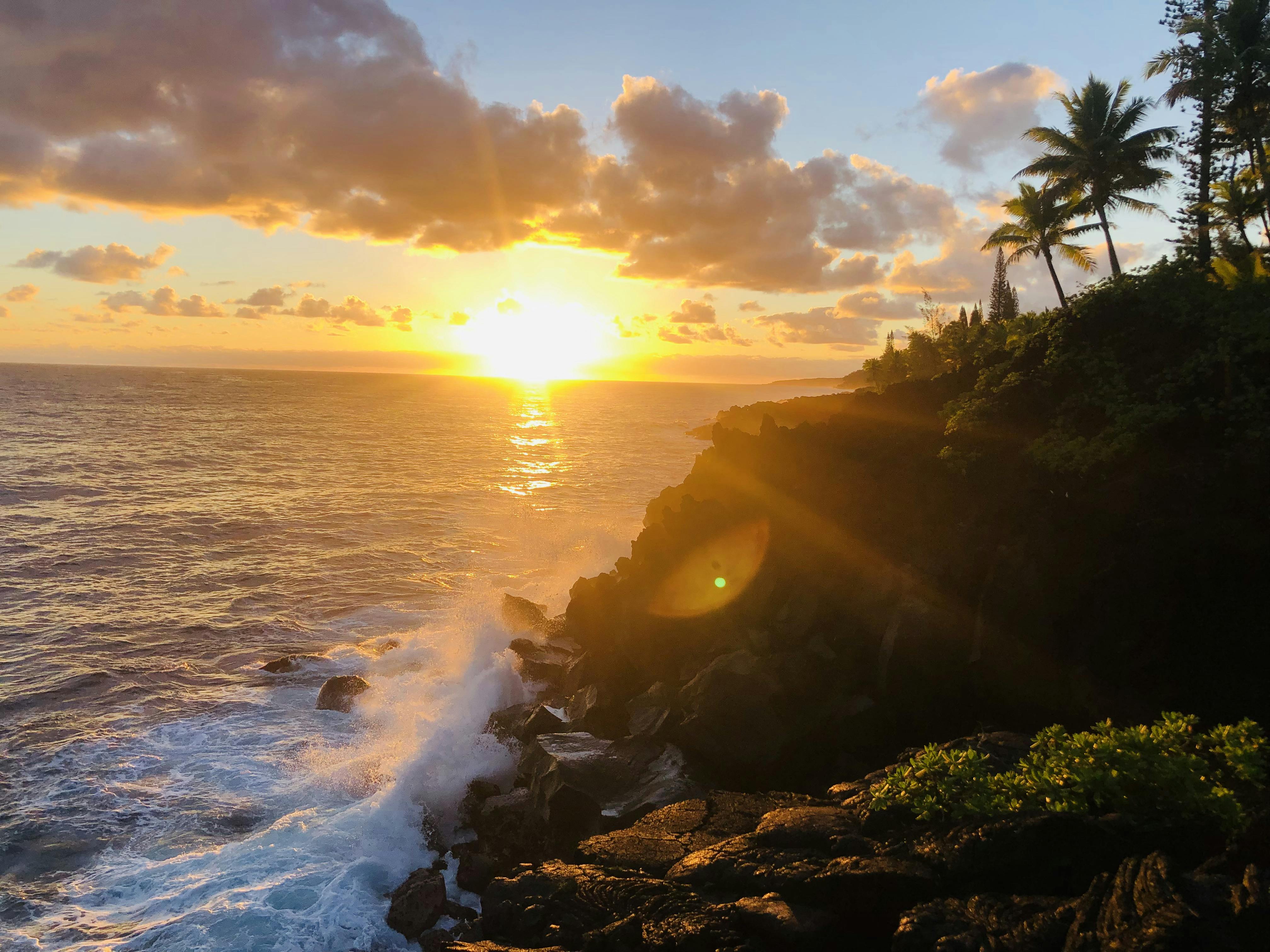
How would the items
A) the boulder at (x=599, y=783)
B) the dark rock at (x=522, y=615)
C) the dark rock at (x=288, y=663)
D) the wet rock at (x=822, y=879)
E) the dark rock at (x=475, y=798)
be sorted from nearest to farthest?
the wet rock at (x=822, y=879), the boulder at (x=599, y=783), the dark rock at (x=475, y=798), the dark rock at (x=288, y=663), the dark rock at (x=522, y=615)

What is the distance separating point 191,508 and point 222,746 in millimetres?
34950

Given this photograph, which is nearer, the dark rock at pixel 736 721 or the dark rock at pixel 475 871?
the dark rock at pixel 475 871

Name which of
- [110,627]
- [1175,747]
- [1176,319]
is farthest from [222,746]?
[1176,319]

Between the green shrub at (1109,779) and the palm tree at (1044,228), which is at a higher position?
the palm tree at (1044,228)

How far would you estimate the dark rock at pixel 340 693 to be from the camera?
936 inches

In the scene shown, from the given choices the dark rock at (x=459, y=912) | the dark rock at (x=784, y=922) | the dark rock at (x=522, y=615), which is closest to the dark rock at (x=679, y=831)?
the dark rock at (x=784, y=922)

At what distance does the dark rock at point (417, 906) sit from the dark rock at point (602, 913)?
75.9 inches

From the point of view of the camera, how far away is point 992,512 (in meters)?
18.4

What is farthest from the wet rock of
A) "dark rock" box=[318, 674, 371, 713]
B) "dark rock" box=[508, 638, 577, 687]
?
"dark rock" box=[318, 674, 371, 713]

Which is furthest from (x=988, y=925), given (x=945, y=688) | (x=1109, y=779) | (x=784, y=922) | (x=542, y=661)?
(x=542, y=661)

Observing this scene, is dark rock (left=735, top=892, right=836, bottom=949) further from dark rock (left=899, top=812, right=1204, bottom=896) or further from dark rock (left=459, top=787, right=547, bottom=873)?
dark rock (left=459, top=787, right=547, bottom=873)

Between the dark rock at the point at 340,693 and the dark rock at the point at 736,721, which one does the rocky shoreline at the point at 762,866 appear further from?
the dark rock at the point at 340,693

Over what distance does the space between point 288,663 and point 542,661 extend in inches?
400

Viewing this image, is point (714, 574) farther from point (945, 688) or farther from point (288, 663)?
point (288, 663)
